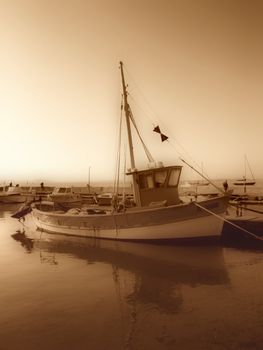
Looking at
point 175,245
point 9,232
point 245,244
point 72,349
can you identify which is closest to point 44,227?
point 9,232

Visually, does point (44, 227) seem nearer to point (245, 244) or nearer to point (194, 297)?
point (245, 244)

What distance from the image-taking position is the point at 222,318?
9.41 m

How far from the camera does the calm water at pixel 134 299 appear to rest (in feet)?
27.5

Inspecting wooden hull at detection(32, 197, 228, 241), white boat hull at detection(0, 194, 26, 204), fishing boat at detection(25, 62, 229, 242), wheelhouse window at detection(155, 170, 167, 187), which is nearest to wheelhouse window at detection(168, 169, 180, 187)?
fishing boat at detection(25, 62, 229, 242)

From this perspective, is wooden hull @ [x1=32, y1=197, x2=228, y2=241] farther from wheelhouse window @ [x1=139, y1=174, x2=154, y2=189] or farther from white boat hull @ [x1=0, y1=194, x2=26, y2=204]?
white boat hull @ [x1=0, y1=194, x2=26, y2=204]

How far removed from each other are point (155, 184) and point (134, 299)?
1168 cm

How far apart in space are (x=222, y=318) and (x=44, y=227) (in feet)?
69.9

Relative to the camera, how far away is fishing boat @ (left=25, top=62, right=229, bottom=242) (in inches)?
765

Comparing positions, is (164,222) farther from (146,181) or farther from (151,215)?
(146,181)

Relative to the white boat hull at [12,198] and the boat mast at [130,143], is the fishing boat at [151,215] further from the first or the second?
the white boat hull at [12,198]

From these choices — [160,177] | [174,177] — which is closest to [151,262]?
[160,177]

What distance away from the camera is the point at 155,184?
2228cm

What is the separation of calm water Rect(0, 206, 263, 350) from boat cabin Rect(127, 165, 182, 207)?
4.00 meters

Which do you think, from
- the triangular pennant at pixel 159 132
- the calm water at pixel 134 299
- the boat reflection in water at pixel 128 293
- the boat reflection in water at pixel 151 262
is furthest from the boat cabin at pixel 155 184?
the calm water at pixel 134 299
